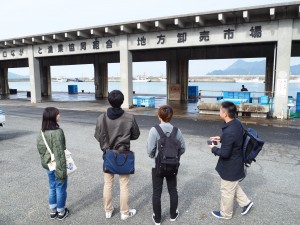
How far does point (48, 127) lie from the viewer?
3.49 metres

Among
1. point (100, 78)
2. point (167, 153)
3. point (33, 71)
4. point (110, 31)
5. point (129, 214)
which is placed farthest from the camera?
point (100, 78)

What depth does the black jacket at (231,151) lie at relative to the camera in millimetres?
3347

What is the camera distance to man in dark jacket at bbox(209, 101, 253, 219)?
11.0ft

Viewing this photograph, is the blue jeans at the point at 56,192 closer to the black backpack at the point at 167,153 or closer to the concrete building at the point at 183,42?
→ the black backpack at the point at 167,153

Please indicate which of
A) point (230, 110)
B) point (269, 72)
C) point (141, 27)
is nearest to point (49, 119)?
point (230, 110)

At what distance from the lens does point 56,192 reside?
12.1 ft

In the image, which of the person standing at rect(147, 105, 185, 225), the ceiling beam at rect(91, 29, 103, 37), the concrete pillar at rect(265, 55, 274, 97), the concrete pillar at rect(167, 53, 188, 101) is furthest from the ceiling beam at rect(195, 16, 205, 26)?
the person standing at rect(147, 105, 185, 225)

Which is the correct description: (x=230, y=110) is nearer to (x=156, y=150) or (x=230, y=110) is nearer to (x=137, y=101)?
(x=156, y=150)

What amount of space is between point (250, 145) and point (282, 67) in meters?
10.8

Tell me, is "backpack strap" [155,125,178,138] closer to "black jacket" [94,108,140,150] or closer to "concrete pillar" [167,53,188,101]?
"black jacket" [94,108,140,150]

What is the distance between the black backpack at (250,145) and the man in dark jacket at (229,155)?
0.22 ft

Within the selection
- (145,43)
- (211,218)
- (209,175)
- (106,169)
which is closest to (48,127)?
(106,169)

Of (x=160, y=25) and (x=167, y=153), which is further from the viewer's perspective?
(x=160, y=25)

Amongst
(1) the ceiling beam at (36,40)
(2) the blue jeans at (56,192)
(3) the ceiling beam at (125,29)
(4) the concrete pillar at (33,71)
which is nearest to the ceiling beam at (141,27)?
(3) the ceiling beam at (125,29)
